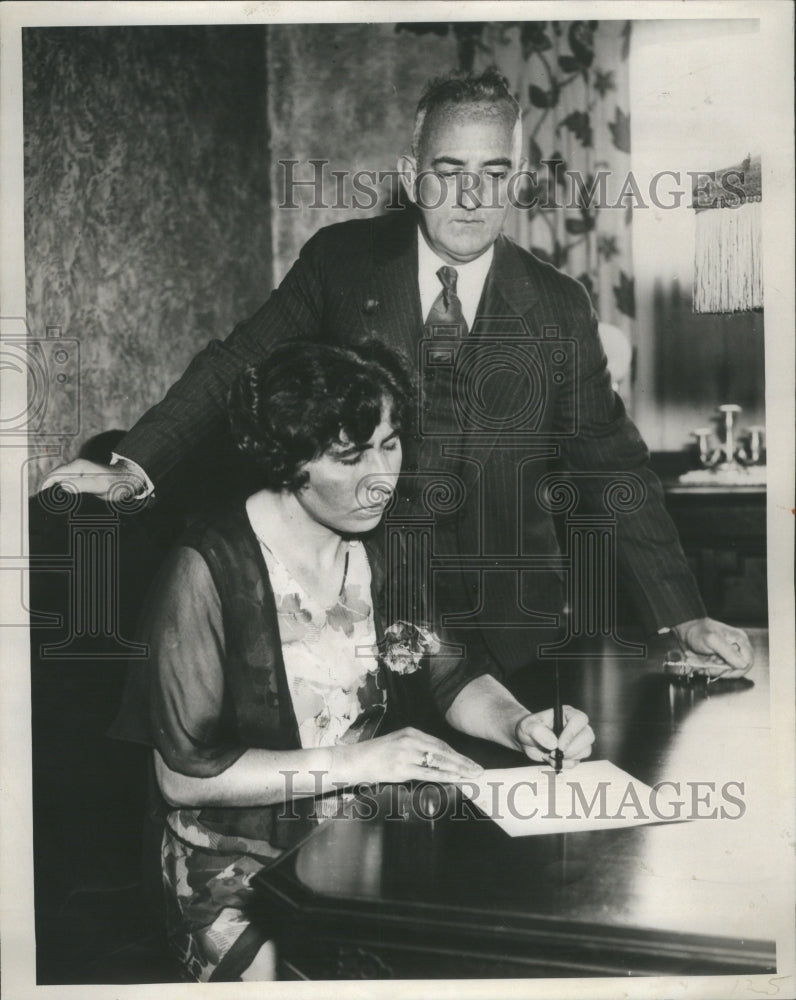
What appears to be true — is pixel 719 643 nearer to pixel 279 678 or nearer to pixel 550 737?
pixel 550 737

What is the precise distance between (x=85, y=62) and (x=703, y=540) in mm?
1998

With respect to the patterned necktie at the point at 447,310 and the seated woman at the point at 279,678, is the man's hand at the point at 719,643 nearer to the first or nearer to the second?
→ the seated woman at the point at 279,678

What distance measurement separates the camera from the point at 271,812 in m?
2.40

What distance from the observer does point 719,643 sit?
8.55ft

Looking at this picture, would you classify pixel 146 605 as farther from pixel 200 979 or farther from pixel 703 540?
pixel 703 540

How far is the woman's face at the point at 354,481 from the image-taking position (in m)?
2.42

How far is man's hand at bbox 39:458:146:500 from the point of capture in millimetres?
2535

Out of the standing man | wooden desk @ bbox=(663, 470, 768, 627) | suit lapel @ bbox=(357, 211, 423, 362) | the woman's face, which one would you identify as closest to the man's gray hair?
the standing man

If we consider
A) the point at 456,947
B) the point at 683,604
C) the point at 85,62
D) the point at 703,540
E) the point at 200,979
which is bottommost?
the point at 200,979

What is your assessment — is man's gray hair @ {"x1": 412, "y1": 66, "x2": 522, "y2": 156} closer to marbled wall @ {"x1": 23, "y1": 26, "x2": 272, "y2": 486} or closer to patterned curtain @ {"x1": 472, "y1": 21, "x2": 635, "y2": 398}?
patterned curtain @ {"x1": 472, "y1": 21, "x2": 635, "y2": 398}

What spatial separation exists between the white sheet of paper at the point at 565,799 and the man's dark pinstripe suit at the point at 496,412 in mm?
292

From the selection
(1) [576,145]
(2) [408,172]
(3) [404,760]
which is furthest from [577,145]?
(3) [404,760]

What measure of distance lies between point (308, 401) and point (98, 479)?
23.0 inches

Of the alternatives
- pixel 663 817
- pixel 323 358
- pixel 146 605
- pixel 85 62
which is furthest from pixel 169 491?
pixel 663 817
